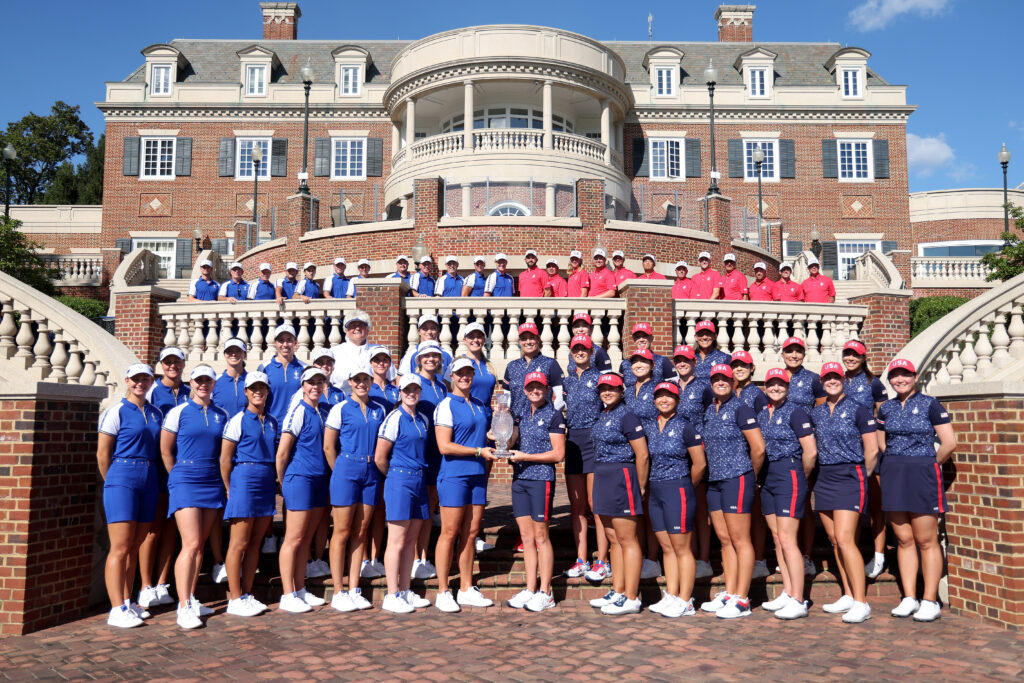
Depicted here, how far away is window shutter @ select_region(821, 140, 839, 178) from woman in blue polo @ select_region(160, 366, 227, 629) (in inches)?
1303

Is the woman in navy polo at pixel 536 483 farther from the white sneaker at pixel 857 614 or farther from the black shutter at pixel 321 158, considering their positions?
the black shutter at pixel 321 158

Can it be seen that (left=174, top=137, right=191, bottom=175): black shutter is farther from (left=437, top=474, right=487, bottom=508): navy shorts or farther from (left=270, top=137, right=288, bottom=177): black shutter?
(left=437, top=474, right=487, bottom=508): navy shorts

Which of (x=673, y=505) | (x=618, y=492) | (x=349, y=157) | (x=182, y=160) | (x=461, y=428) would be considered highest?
(x=349, y=157)

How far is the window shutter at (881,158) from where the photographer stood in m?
33.8

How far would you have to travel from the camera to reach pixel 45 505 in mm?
5934

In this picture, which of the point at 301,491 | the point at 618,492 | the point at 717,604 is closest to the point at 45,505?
the point at 301,491

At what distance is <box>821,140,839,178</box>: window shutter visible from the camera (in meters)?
→ 33.9

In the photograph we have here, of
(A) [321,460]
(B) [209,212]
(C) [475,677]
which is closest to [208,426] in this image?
(A) [321,460]

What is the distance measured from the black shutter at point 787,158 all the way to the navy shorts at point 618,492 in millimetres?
30980

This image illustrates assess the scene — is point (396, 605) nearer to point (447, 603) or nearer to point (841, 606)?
point (447, 603)

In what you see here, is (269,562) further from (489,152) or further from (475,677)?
(489,152)

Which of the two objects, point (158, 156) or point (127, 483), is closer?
point (127, 483)

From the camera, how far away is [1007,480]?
588 centimetres

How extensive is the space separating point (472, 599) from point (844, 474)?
3.15 meters
